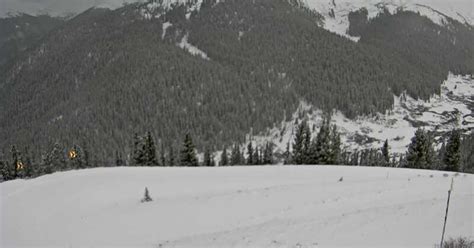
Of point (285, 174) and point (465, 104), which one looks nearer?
point (285, 174)

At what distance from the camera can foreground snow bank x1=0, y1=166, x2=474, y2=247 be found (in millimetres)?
11938

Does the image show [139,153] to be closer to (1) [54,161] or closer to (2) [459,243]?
(1) [54,161]

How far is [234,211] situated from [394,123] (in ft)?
539

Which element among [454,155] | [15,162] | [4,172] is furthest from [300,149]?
[4,172]

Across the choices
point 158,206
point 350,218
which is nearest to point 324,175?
point 350,218

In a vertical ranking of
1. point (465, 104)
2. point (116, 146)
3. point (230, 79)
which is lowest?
point (116, 146)

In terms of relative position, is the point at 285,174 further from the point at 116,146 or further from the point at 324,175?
the point at 116,146

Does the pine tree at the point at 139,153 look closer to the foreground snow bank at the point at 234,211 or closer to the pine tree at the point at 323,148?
the foreground snow bank at the point at 234,211

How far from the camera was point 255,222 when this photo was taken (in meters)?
14.2

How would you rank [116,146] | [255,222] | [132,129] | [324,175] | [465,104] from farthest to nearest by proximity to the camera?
[465,104] < [132,129] < [116,146] < [324,175] < [255,222]

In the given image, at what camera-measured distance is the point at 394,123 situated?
159000mm

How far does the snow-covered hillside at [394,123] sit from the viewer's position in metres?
141

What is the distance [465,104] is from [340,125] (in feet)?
290

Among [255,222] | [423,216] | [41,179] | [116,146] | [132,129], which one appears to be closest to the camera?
[423,216]
